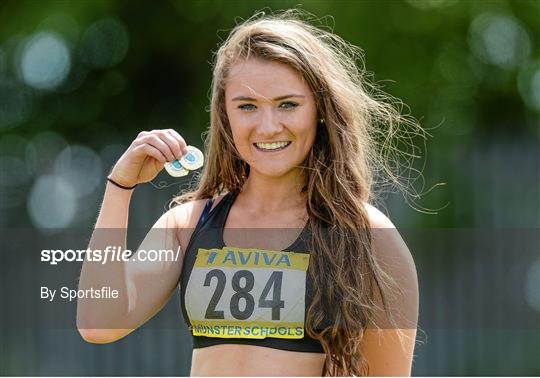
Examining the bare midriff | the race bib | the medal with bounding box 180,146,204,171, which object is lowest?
the bare midriff

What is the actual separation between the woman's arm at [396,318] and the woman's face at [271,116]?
352 mm

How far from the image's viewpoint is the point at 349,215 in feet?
9.96

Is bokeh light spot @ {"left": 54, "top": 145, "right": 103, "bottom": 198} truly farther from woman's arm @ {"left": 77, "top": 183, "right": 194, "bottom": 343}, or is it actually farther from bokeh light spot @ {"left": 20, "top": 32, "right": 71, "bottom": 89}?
woman's arm @ {"left": 77, "top": 183, "right": 194, "bottom": 343}

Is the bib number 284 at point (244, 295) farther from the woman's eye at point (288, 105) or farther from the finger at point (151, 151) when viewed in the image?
the woman's eye at point (288, 105)

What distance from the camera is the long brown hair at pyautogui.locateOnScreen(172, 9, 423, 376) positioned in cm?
293

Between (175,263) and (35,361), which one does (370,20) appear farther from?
(175,263)

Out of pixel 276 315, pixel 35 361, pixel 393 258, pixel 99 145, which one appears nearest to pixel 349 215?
pixel 393 258

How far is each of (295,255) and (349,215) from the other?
0.21m

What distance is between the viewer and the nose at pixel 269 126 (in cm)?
294

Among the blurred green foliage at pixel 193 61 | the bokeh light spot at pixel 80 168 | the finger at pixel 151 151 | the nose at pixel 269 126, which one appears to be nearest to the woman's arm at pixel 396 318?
the nose at pixel 269 126

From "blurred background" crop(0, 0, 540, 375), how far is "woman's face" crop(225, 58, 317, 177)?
522 centimetres

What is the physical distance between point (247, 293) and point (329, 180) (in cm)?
42

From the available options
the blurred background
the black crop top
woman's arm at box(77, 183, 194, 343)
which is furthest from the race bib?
the blurred background

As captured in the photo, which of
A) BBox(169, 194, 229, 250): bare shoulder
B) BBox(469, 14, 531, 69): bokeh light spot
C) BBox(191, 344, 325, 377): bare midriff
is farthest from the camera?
BBox(469, 14, 531, 69): bokeh light spot
